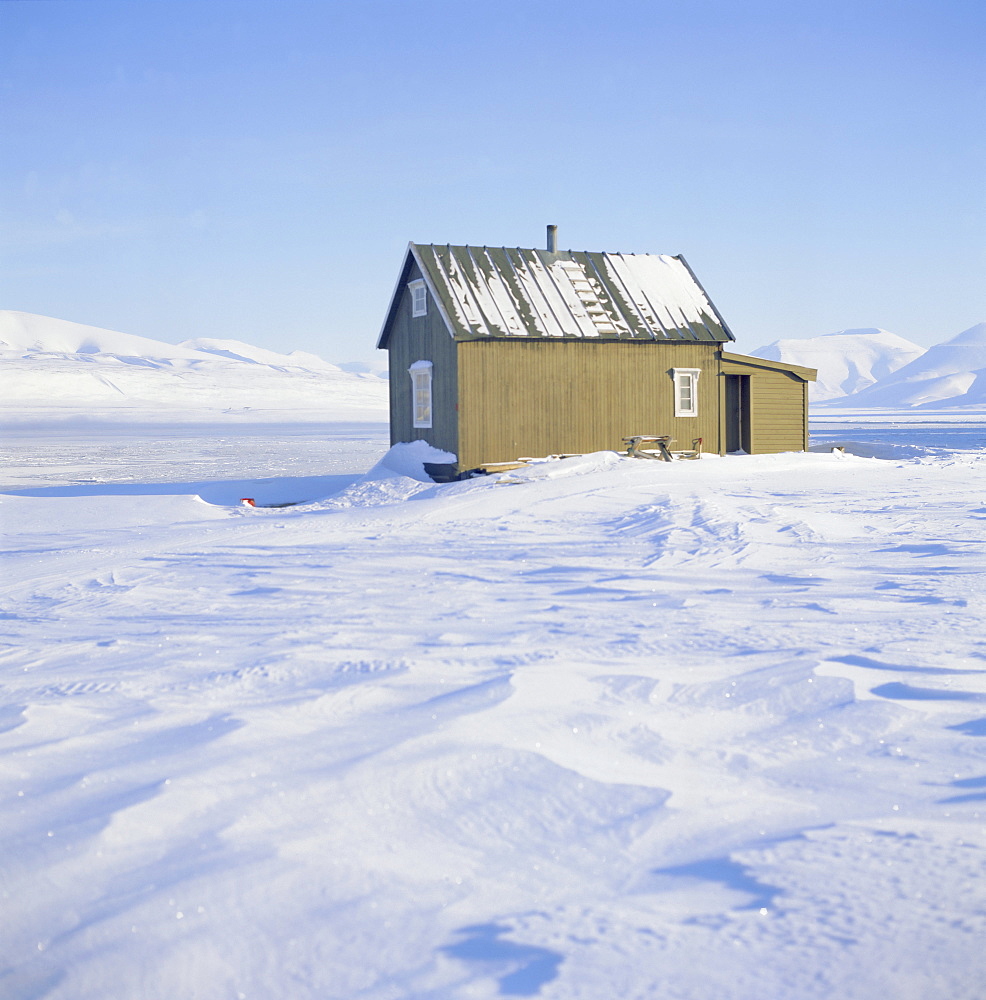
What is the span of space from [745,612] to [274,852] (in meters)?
4.82

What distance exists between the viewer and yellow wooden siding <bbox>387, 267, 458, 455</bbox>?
894 inches

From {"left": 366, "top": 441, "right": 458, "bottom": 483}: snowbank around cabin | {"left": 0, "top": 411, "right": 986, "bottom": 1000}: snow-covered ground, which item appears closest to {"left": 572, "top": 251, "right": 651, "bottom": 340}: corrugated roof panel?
{"left": 366, "top": 441, "right": 458, "bottom": 483}: snowbank around cabin

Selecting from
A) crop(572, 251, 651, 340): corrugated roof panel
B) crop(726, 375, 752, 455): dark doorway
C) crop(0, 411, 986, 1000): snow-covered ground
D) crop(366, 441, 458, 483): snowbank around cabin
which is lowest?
crop(0, 411, 986, 1000): snow-covered ground

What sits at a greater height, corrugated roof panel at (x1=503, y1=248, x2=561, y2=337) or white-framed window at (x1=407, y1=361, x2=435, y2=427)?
corrugated roof panel at (x1=503, y1=248, x2=561, y2=337)

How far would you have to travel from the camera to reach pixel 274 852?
151 inches

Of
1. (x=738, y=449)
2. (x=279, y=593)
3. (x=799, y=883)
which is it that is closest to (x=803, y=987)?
(x=799, y=883)

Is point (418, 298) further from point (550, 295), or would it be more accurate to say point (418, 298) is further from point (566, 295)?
point (566, 295)

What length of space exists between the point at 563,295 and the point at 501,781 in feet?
68.5

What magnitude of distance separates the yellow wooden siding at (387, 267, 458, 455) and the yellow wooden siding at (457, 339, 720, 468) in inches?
22.5

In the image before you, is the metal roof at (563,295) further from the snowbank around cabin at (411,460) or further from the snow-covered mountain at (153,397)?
the snow-covered mountain at (153,397)

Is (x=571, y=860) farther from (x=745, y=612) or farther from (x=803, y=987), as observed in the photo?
(x=745, y=612)

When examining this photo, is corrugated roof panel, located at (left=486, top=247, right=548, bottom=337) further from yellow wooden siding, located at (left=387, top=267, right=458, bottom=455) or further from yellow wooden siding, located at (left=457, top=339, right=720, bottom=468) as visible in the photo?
yellow wooden siding, located at (left=387, top=267, right=458, bottom=455)

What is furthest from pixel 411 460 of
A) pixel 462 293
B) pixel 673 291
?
pixel 673 291

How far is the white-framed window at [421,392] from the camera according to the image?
24.0 metres
